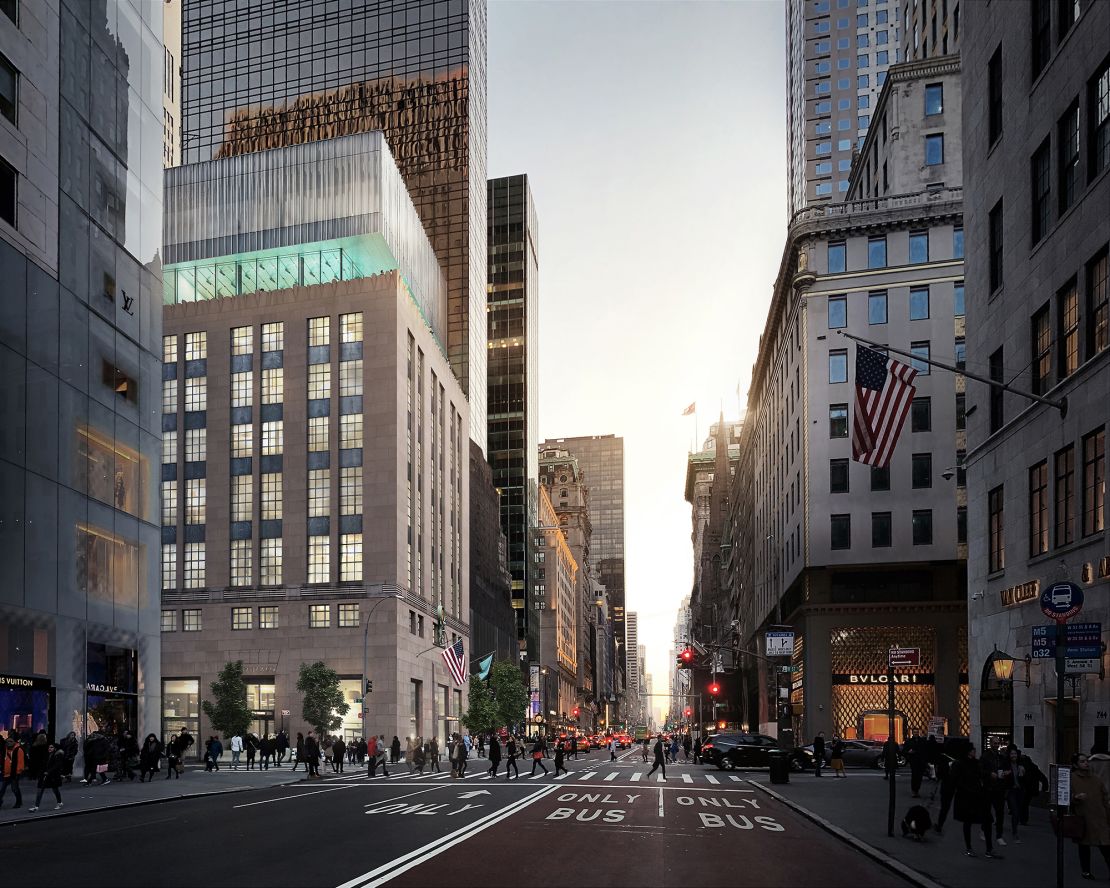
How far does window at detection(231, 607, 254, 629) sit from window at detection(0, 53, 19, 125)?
181 feet

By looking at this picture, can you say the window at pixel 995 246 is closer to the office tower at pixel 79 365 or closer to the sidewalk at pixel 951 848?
the sidewalk at pixel 951 848

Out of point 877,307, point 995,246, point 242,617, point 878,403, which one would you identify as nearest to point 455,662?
point 242,617

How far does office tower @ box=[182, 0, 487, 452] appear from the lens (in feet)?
466

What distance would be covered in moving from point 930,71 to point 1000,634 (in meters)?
49.2

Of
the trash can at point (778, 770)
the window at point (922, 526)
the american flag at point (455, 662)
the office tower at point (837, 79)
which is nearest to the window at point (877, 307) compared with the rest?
the window at point (922, 526)

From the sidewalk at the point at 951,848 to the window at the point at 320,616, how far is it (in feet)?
183

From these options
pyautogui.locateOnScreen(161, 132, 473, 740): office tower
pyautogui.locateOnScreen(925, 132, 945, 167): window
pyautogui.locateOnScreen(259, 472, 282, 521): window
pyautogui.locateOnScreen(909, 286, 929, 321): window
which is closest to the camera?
pyautogui.locateOnScreen(909, 286, 929, 321): window

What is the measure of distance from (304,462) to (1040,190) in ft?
214

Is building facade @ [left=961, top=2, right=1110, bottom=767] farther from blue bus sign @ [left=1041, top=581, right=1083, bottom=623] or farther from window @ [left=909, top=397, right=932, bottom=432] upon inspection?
window @ [left=909, top=397, right=932, bottom=432]

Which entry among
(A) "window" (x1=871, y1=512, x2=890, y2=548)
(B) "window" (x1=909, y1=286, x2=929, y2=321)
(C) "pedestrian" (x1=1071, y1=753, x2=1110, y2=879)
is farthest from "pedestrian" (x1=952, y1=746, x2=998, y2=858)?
(B) "window" (x1=909, y1=286, x2=929, y2=321)

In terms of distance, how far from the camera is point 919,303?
65438 mm

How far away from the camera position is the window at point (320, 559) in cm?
8525

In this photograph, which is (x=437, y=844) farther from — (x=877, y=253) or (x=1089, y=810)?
(x=877, y=253)

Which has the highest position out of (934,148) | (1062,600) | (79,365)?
(934,148)
